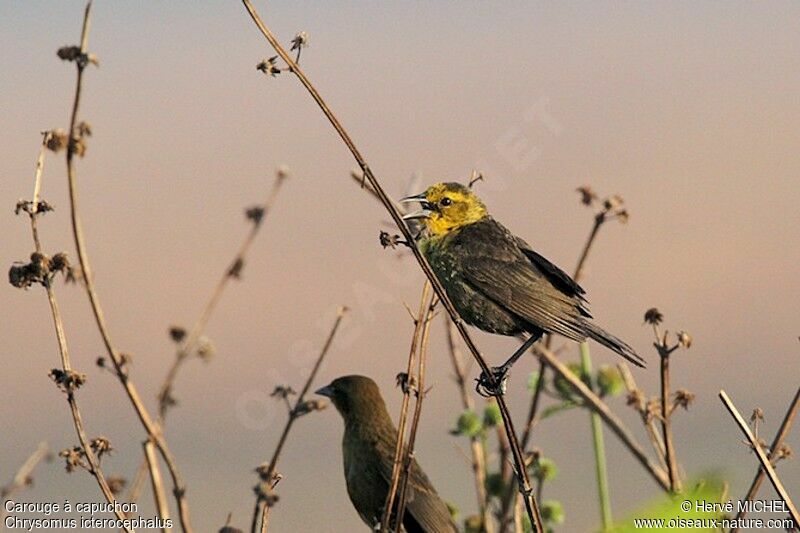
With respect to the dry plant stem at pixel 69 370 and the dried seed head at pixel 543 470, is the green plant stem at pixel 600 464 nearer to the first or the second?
the dried seed head at pixel 543 470

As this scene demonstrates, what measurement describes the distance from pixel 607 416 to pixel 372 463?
1386 mm

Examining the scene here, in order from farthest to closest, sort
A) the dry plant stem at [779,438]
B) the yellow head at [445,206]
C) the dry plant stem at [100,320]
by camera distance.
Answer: the yellow head at [445,206] < the dry plant stem at [779,438] < the dry plant stem at [100,320]

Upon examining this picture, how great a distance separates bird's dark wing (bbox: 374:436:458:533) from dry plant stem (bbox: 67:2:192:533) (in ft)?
5.63

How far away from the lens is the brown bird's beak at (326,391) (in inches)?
236

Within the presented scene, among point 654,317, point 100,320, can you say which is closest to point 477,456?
point 654,317

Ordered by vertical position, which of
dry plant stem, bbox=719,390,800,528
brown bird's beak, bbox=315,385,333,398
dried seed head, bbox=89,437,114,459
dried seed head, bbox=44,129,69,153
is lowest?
dry plant stem, bbox=719,390,800,528

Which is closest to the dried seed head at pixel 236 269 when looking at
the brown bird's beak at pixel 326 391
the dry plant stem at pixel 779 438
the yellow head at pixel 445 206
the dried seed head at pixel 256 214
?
the dried seed head at pixel 256 214

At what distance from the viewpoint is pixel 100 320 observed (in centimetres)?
341

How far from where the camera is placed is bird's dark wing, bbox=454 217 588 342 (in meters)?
4.47

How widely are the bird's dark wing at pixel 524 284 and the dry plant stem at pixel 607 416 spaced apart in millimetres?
346

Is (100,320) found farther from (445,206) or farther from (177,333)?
(445,206)

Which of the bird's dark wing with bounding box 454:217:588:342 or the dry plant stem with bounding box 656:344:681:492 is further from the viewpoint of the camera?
the bird's dark wing with bounding box 454:217:588:342

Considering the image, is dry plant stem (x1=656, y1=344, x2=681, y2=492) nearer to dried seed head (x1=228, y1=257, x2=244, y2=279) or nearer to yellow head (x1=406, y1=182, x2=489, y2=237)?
yellow head (x1=406, y1=182, x2=489, y2=237)

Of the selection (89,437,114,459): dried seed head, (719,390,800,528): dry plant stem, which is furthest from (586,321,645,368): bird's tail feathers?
(89,437,114,459): dried seed head
